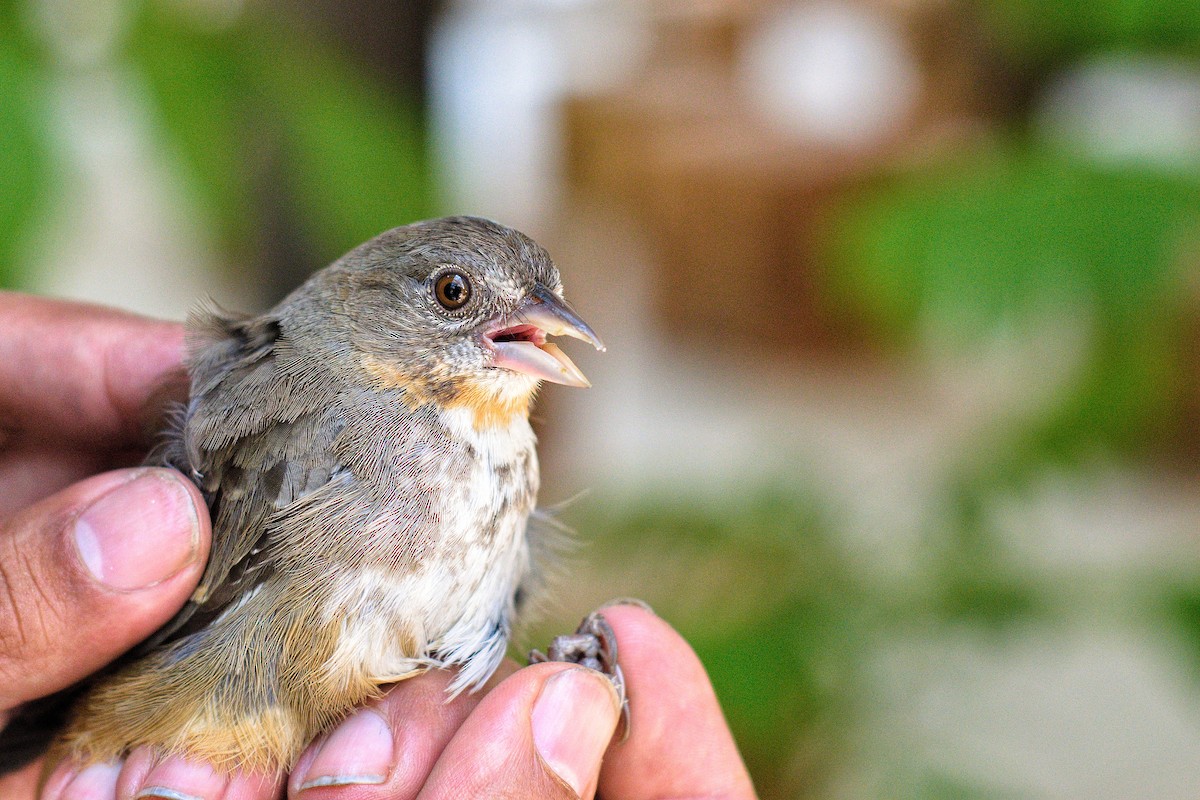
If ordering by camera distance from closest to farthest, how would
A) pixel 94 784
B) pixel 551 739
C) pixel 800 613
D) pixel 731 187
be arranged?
1. pixel 551 739
2. pixel 94 784
3. pixel 800 613
4. pixel 731 187

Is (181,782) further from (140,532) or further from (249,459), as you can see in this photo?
(249,459)

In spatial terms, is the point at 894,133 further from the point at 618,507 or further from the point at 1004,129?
the point at 618,507

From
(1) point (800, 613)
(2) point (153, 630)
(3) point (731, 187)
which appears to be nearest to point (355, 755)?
(2) point (153, 630)

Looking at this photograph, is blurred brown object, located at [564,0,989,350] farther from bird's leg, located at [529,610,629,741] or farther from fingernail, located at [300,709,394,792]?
fingernail, located at [300,709,394,792]

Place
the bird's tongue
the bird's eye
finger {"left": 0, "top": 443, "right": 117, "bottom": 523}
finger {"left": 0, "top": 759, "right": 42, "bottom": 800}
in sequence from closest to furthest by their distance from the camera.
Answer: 1. the bird's tongue
2. the bird's eye
3. finger {"left": 0, "top": 759, "right": 42, "bottom": 800}
4. finger {"left": 0, "top": 443, "right": 117, "bottom": 523}

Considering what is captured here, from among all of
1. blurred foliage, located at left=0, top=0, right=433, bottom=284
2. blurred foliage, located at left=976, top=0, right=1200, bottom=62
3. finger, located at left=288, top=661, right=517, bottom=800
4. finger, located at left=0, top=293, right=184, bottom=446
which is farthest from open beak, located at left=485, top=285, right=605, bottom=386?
blurred foliage, located at left=976, top=0, right=1200, bottom=62

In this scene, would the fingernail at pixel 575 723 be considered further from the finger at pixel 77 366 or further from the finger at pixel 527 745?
the finger at pixel 77 366

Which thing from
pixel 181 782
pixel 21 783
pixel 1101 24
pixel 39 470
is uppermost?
pixel 1101 24
